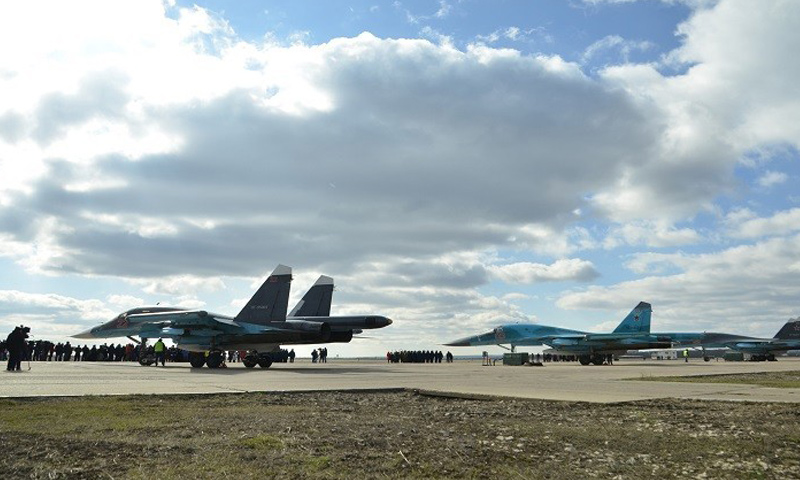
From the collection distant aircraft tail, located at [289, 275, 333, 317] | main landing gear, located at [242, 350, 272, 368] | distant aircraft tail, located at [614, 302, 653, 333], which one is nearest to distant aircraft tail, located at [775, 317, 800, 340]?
distant aircraft tail, located at [614, 302, 653, 333]

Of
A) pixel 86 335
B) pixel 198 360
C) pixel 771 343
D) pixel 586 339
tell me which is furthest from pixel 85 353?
pixel 771 343

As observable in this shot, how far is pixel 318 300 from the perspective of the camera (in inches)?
1602

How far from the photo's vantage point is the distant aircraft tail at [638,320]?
173 ft

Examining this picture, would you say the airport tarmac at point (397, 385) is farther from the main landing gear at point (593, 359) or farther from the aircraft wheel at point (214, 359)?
the main landing gear at point (593, 359)

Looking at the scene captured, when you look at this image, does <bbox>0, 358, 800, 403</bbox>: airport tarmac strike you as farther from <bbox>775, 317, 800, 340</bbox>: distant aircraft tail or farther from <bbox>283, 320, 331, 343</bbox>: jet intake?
<bbox>775, 317, 800, 340</bbox>: distant aircraft tail

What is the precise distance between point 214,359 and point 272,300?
3885mm

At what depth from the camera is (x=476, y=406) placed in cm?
902

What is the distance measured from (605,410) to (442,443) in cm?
370

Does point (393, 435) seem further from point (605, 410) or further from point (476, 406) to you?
point (605, 410)

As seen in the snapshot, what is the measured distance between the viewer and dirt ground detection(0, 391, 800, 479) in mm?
4711

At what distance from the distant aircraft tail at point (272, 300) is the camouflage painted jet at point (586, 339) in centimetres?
2820

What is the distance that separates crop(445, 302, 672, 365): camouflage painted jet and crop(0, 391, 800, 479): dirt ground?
138 feet

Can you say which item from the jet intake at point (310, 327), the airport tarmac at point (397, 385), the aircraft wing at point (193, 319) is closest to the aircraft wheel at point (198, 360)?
the aircraft wing at point (193, 319)

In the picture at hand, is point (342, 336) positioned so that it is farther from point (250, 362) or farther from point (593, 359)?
point (593, 359)
